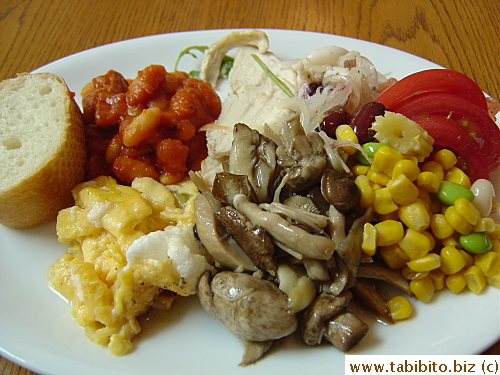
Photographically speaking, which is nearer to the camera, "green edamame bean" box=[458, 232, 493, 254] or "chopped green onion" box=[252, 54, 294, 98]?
"green edamame bean" box=[458, 232, 493, 254]

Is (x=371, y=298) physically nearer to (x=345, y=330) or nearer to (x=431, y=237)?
A: (x=345, y=330)

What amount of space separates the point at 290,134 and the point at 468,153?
108 cm

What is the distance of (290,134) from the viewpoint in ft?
8.22

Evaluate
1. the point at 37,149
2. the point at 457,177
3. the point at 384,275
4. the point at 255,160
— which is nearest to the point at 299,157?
the point at 255,160

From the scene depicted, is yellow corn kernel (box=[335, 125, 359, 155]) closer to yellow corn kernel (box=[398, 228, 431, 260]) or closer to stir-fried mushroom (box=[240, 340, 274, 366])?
yellow corn kernel (box=[398, 228, 431, 260])

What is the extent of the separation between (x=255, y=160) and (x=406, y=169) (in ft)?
2.72

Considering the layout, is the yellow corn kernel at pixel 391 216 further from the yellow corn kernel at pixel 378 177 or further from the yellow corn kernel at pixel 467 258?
the yellow corn kernel at pixel 467 258

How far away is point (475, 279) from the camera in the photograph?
7.20ft

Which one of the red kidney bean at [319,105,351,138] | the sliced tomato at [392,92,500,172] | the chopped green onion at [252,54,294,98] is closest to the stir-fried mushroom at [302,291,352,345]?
the red kidney bean at [319,105,351,138]

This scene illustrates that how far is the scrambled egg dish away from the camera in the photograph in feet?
7.09

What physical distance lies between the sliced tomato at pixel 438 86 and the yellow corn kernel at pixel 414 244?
36.3 inches

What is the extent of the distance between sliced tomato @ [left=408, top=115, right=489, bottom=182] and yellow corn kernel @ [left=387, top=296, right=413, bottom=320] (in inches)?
36.1

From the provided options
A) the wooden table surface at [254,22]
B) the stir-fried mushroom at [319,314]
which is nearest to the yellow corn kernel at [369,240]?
the stir-fried mushroom at [319,314]

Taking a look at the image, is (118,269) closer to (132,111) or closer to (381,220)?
(132,111)
